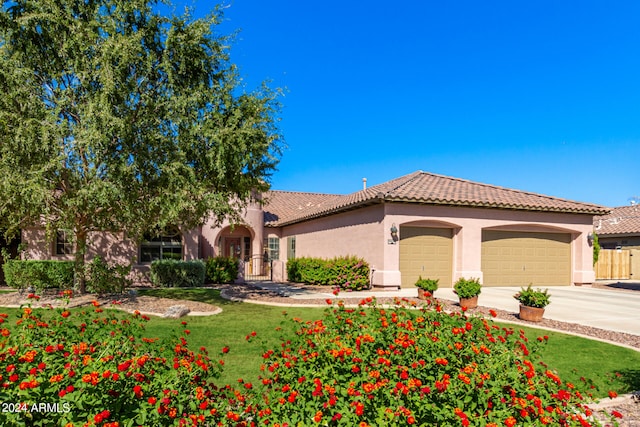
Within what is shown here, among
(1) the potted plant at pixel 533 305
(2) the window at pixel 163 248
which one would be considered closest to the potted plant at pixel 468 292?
(1) the potted plant at pixel 533 305

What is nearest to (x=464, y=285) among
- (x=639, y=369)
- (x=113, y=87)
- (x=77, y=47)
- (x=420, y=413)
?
(x=639, y=369)

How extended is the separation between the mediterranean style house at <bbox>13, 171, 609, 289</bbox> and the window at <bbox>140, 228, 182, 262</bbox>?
1.9 inches

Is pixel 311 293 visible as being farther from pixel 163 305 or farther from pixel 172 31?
pixel 172 31

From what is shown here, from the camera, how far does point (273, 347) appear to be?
18.4 feet

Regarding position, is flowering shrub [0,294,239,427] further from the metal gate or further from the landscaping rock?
the metal gate

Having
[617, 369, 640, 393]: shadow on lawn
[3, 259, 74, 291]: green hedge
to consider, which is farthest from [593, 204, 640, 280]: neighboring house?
[3, 259, 74, 291]: green hedge

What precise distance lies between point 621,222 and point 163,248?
1277 inches

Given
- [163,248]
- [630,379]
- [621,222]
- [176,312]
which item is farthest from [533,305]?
[621,222]

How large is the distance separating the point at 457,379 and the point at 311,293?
13.2 metres

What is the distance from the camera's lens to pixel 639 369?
6.83 meters

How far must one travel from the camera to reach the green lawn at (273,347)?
6.15 metres

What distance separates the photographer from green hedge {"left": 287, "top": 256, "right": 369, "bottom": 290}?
17.3 m

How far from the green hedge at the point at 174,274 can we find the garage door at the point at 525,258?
13.3m

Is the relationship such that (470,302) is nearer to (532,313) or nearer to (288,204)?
(532,313)
